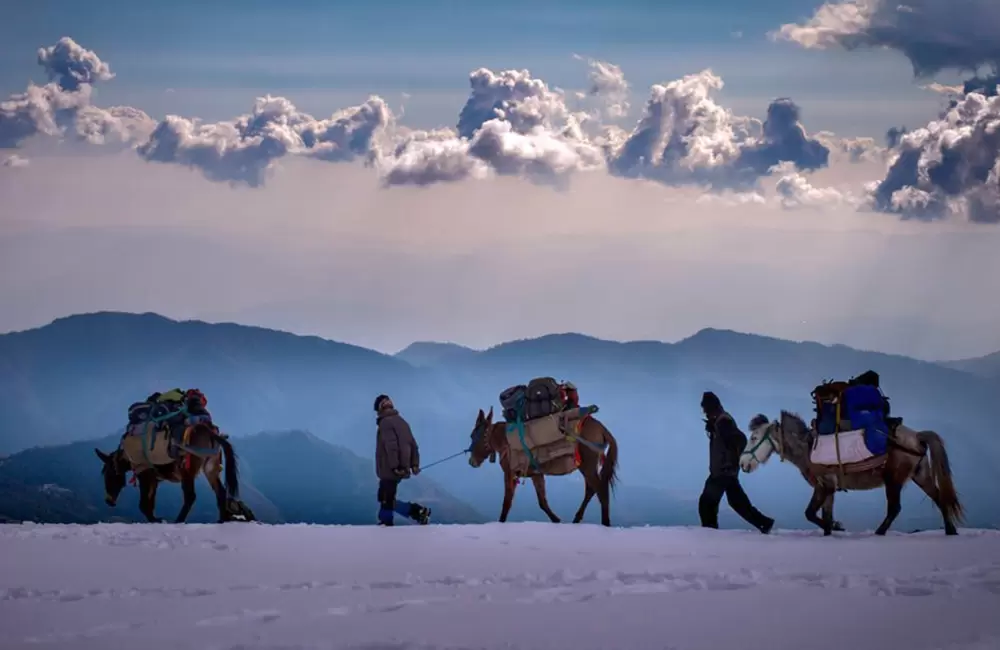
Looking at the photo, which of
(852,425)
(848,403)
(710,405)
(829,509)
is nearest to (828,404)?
(848,403)

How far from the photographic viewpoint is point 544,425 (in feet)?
61.3

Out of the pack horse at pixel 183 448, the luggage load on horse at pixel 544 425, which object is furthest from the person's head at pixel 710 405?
the pack horse at pixel 183 448

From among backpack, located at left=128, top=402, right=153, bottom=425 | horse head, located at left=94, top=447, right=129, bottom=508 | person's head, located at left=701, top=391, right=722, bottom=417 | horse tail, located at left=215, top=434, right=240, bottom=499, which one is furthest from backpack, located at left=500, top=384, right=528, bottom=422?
horse head, located at left=94, top=447, right=129, bottom=508

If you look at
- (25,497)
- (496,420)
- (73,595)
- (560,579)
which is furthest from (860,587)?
(25,497)

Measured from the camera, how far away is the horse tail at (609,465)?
18625 millimetres

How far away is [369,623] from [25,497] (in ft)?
429

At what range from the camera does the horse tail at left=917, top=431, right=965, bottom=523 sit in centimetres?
1602

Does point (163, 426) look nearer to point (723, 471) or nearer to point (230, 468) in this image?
point (230, 468)

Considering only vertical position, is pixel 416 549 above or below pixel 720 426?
below

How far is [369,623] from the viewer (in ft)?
32.8

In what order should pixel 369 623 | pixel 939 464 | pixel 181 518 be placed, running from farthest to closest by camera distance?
pixel 181 518, pixel 939 464, pixel 369 623

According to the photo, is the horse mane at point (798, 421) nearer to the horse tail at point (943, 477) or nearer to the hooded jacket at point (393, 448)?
the horse tail at point (943, 477)

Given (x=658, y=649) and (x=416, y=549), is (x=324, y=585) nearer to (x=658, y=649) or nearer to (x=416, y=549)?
(x=416, y=549)

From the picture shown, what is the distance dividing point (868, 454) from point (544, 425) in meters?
4.40
